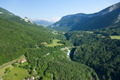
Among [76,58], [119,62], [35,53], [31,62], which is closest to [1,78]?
[31,62]

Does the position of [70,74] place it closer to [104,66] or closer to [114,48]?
[104,66]

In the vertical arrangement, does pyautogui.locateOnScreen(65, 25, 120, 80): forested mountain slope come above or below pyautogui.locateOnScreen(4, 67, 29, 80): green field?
below

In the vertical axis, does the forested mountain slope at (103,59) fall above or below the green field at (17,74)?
below

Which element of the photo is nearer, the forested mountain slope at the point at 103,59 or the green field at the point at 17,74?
the green field at the point at 17,74

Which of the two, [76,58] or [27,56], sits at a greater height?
[27,56]

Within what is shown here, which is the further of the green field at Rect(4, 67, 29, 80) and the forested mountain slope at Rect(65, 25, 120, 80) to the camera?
the forested mountain slope at Rect(65, 25, 120, 80)

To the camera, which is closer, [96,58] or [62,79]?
[62,79]

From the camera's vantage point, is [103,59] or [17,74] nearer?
[17,74]

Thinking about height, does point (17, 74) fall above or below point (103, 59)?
above
